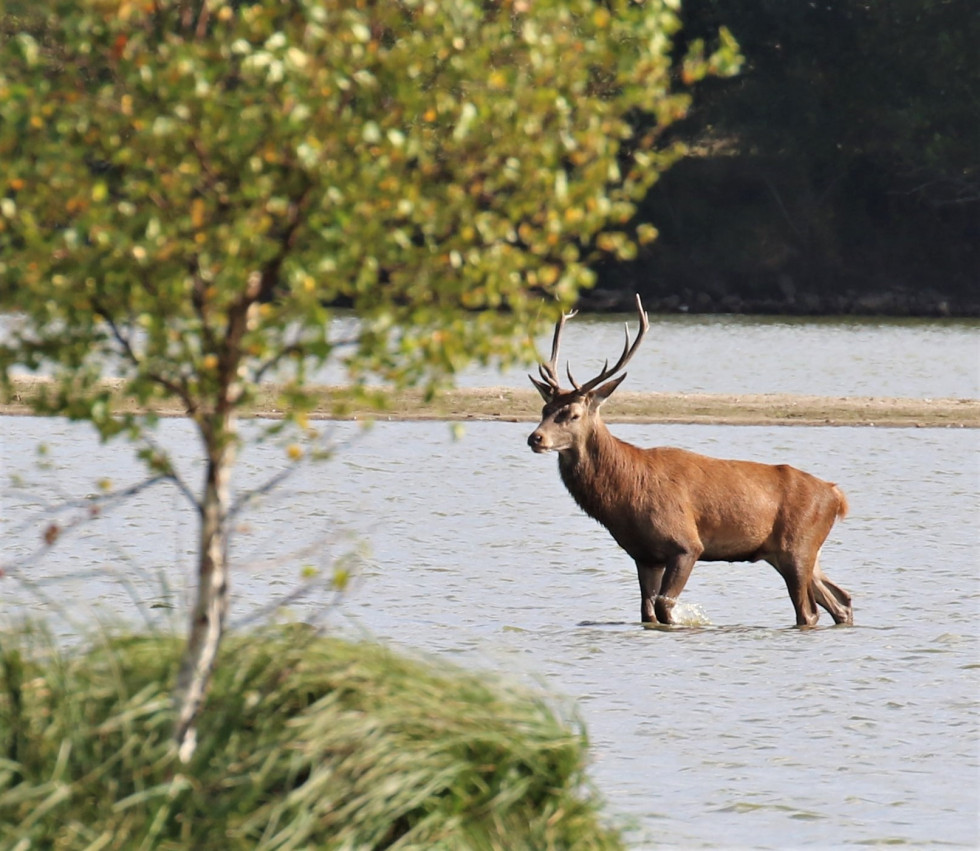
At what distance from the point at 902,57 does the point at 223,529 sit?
58.2 metres

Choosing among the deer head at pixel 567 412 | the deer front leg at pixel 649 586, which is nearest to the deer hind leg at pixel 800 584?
the deer front leg at pixel 649 586

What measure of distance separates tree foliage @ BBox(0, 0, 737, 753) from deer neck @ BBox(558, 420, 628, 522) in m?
6.31

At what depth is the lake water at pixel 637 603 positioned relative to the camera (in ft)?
27.5

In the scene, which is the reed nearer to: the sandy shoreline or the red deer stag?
the red deer stag

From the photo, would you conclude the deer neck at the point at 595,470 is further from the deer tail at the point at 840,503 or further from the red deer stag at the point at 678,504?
the deer tail at the point at 840,503

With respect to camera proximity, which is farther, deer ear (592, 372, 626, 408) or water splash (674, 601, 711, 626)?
water splash (674, 601, 711, 626)

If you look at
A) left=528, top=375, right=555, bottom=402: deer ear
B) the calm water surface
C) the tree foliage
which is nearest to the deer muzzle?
left=528, top=375, right=555, bottom=402: deer ear

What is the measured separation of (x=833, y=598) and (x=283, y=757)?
7.26 meters

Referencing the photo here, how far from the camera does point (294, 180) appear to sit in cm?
570

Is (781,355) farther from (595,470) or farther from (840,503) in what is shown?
(595,470)

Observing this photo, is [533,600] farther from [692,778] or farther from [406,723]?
[406,723]

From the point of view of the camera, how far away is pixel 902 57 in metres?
61.8

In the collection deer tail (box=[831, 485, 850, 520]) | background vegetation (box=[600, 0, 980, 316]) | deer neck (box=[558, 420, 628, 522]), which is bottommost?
deer tail (box=[831, 485, 850, 520])

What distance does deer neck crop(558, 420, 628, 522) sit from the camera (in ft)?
40.5
